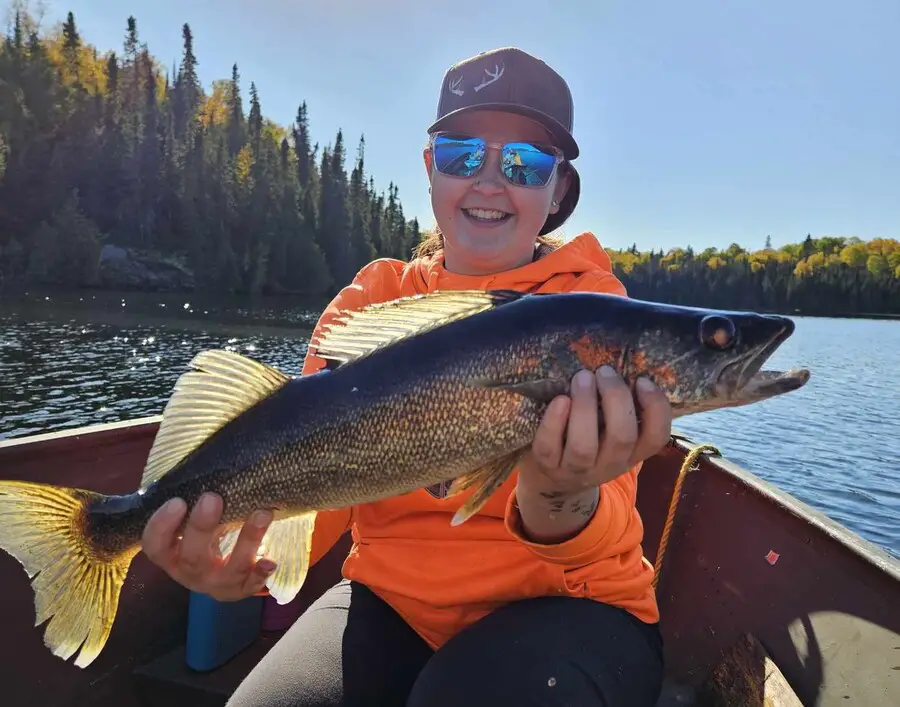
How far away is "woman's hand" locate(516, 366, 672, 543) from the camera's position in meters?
2.29

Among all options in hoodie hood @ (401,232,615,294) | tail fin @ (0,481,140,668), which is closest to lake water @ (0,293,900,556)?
hoodie hood @ (401,232,615,294)

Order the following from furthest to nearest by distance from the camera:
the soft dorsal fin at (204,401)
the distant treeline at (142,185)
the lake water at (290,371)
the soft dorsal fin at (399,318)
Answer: the distant treeline at (142,185)
the lake water at (290,371)
the soft dorsal fin at (204,401)
the soft dorsal fin at (399,318)

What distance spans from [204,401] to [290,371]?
938 inches

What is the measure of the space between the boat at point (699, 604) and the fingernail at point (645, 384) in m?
1.81

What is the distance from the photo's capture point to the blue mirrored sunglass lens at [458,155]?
3.58m

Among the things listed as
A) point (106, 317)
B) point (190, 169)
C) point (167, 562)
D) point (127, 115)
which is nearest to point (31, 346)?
point (106, 317)

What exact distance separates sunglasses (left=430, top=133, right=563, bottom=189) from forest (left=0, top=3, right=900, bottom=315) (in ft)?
221

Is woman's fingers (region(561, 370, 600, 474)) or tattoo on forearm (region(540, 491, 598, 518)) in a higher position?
woman's fingers (region(561, 370, 600, 474))

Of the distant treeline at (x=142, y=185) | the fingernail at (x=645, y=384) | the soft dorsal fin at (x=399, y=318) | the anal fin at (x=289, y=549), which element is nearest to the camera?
the fingernail at (x=645, y=384)

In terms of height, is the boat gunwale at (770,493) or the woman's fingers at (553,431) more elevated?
the woman's fingers at (553,431)

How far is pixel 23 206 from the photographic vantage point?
216 ft

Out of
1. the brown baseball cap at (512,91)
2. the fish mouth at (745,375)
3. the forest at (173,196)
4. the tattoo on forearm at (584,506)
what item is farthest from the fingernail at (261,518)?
the forest at (173,196)

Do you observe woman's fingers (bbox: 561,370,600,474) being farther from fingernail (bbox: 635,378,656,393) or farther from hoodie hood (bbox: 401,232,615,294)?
hoodie hood (bbox: 401,232,615,294)

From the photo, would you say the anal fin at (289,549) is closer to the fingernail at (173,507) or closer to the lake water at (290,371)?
the fingernail at (173,507)
